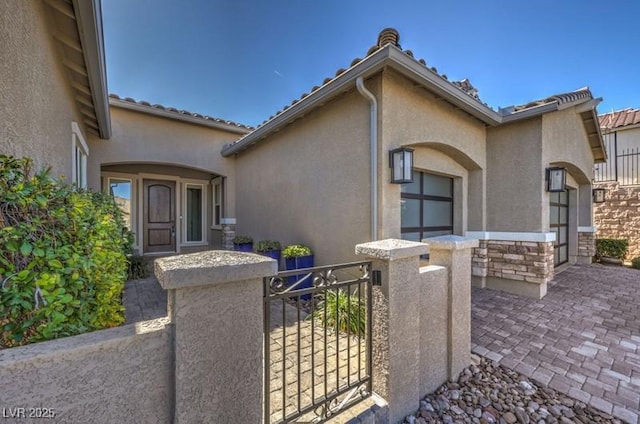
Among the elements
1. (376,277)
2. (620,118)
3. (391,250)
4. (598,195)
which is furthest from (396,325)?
(620,118)

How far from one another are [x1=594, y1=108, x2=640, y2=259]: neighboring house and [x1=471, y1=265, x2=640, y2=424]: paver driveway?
17.3 feet

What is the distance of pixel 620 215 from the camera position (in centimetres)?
955

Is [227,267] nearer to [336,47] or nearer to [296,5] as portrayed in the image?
[296,5]

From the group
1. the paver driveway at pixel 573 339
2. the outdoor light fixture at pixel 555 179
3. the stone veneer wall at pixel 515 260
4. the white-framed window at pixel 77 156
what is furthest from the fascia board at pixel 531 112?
the white-framed window at pixel 77 156

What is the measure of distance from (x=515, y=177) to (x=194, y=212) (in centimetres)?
966

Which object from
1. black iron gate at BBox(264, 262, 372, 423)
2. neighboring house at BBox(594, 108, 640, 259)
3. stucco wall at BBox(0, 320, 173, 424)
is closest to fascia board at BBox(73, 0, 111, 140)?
stucco wall at BBox(0, 320, 173, 424)

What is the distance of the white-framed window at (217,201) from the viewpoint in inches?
358

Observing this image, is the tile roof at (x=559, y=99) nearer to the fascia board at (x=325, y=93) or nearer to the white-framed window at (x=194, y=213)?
the fascia board at (x=325, y=93)

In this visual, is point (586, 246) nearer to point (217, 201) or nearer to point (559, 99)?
point (559, 99)

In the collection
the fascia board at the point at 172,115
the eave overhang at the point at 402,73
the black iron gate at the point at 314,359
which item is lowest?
the black iron gate at the point at 314,359

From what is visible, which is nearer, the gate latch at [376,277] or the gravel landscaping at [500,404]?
the gate latch at [376,277]

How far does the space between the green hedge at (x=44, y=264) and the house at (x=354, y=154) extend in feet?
3.28

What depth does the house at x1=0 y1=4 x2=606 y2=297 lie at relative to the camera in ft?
12.3

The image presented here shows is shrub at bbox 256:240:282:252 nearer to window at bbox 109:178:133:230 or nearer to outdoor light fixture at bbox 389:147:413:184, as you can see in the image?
outdoor light fixture at bbox 389:147:413:184
